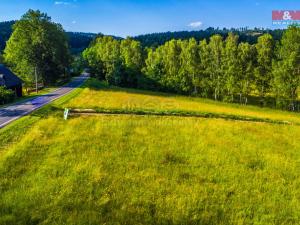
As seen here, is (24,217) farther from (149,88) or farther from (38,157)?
(149,88)

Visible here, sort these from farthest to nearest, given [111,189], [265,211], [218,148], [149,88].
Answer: [149,88]
[218,148]
[111,189]
[265,211]

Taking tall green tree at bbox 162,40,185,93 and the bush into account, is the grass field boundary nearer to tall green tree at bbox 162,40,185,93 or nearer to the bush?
the bush

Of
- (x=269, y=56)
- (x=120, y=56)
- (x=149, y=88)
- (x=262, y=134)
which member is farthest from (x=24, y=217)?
(x=120, y=56)

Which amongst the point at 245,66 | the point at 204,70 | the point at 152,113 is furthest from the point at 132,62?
the point at 152,113

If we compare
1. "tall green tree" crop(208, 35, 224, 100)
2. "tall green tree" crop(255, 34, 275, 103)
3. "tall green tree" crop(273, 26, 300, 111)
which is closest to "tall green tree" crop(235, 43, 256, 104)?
"tall green tree" crop(255, 34, 275, 103)

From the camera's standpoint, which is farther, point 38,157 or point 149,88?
point 149,88

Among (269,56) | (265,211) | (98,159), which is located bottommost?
(265,211)

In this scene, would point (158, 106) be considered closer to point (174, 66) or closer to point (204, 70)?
point (204, 70)

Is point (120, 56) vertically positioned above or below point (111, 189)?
above
